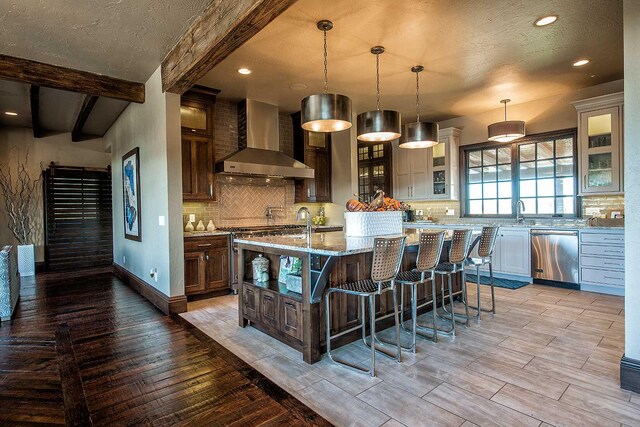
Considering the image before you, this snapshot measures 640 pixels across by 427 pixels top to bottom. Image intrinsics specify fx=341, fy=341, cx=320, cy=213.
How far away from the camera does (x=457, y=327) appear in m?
3.43

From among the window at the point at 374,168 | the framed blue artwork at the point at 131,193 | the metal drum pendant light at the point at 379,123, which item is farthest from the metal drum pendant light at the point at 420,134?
the framed blue artwork at the point at 131,193

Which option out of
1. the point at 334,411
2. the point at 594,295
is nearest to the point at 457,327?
the point at 334,411

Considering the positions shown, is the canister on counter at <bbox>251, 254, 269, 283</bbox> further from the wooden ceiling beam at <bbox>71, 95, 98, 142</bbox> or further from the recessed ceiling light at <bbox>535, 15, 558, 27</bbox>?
the wooden ceiling beam at <bbox>71, 95, 98, 142</bbox>

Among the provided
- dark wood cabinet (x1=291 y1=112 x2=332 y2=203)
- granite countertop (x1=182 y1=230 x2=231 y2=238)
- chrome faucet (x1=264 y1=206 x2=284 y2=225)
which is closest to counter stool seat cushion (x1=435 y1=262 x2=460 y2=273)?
granite countertop (x1=182 y1=230 x2=231 y2=238)

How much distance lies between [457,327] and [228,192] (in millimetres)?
3974

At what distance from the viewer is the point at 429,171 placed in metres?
6.86

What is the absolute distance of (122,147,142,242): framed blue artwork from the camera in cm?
499

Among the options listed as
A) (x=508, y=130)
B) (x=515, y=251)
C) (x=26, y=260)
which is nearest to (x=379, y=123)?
(x=508, y=130)

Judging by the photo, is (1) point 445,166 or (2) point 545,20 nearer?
(2) point 545,20

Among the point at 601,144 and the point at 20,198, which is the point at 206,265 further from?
the point at 601,144

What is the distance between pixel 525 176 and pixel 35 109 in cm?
828

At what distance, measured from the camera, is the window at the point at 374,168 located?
760cm

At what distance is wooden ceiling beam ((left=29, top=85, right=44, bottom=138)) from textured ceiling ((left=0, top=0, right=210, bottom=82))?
4.23 feet

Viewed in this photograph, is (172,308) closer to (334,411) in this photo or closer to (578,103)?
(334,411)
